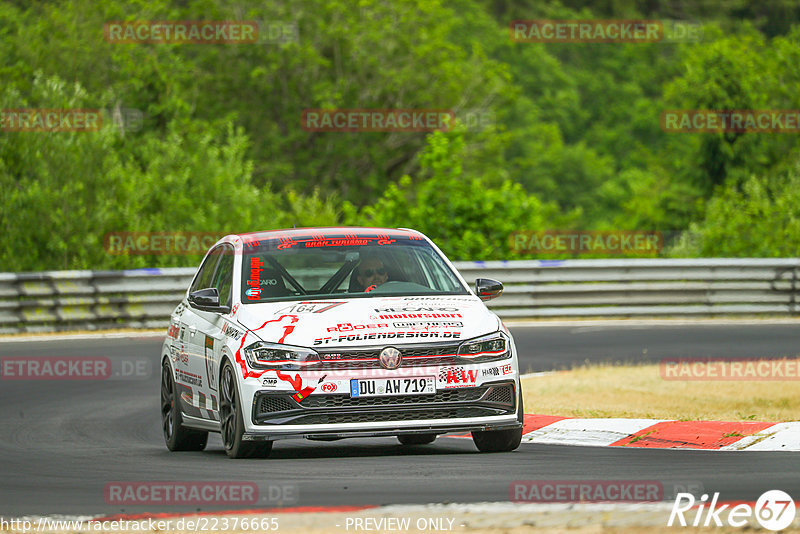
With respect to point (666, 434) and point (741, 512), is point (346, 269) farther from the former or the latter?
point (741, 512)

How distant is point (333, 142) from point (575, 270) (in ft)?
102

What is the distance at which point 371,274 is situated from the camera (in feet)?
34.3

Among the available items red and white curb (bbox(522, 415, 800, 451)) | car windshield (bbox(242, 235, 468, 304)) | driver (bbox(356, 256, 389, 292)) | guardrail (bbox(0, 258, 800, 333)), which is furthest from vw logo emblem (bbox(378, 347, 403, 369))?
guardrail (bbox(0, 258, 800, 333))

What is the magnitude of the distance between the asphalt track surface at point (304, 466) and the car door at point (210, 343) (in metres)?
0.40

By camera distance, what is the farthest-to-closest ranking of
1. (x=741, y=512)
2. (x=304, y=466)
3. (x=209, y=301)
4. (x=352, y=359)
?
(x=209, y=301)
(x=352, y=359)
(x=304, y=466)
(x=741, y=512)

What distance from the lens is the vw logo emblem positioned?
363 inches

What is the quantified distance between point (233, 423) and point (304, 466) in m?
0.69

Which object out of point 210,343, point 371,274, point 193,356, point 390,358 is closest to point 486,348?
point 390,358

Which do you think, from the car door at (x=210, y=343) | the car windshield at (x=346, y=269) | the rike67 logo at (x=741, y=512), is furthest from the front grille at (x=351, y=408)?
the rike67 logo at (x=741, y=512)

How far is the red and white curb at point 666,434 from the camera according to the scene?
9.97 m

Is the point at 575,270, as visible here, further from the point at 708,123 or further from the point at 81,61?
the point at 81,61

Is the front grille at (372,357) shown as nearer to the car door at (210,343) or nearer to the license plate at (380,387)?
the license plate at (380,387)

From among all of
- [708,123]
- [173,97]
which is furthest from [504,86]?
[173,97]

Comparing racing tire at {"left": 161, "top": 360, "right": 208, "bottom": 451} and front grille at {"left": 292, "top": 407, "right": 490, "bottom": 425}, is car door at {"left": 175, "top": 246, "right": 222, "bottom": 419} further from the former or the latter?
front grille at {"left": 292, "top": 407, "right": 490, "bottom": 425}
